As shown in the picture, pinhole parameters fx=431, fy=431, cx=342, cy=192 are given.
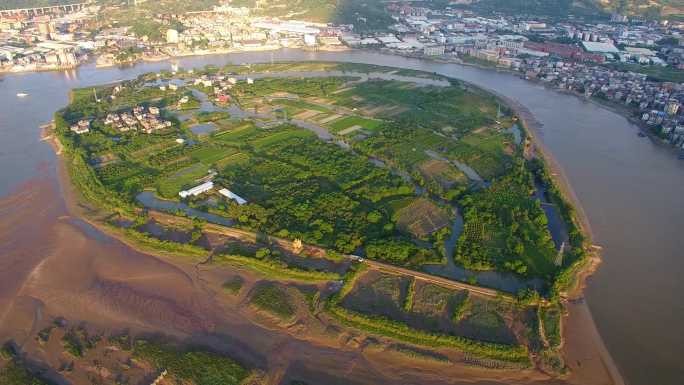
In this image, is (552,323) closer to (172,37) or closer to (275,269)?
(275,269)

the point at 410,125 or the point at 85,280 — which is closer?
the point at 85,280

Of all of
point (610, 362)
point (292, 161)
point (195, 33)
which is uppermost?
point (195, 33)

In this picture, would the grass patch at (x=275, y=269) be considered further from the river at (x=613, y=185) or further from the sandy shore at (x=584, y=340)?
the river at (x=613, y=185)

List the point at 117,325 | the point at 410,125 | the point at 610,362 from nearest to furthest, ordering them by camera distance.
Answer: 1. the point at 610,362
2. the point at 117,325
3. the point at 410,125

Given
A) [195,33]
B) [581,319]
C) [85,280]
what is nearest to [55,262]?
[85,280]

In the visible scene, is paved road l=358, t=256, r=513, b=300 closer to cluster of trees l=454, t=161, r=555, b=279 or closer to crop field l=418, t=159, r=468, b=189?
cluster of trees l=454, t=161, r=555, b=279

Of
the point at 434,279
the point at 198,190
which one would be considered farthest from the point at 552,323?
the point at 198,190

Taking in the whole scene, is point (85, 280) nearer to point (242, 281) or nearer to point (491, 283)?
point (242, 281)
